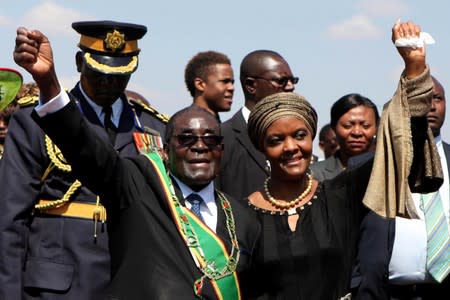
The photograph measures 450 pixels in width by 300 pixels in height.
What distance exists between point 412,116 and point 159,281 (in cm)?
145

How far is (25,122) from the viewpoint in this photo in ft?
25.0

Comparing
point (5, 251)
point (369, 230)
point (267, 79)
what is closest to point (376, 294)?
point (369, 230)

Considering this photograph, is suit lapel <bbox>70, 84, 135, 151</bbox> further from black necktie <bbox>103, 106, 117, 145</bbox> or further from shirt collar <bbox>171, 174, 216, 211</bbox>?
shirt collar <bbox>171, 174, 216, 211</bbox>

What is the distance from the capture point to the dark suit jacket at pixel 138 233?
600cm

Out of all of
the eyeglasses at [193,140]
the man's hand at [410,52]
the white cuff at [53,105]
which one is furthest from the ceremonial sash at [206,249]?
the man's hand at [410,52]

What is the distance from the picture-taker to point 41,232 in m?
7.64

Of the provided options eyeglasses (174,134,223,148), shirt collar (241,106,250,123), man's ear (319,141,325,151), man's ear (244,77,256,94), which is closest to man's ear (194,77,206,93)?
man's ear (244,77,256,94)

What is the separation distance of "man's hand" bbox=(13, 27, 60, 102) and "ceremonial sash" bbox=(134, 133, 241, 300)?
3.01 feet

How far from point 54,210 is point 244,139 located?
1870mm

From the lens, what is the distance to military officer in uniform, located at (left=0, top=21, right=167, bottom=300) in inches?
297

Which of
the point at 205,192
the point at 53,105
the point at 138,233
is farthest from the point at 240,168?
the point at 53,105

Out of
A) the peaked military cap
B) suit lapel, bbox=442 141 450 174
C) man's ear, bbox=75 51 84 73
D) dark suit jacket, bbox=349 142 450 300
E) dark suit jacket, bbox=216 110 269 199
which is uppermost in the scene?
the peaked military cap

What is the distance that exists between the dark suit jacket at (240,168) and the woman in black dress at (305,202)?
186cm

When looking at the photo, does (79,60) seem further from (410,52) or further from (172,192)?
(410,52)
